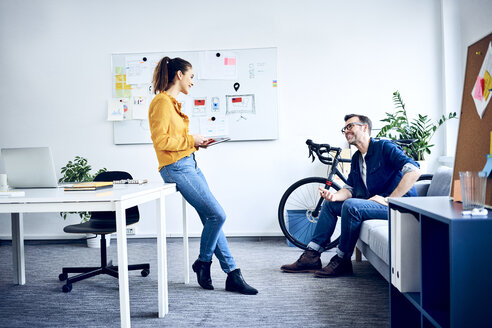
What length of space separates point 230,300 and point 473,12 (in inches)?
117

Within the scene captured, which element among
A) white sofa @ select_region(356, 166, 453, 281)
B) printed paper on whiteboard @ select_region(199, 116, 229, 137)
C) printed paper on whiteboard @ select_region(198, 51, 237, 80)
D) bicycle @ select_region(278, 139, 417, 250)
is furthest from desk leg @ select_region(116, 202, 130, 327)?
printed paper on whiteboard @ select_region(198, 51, 237, 80)

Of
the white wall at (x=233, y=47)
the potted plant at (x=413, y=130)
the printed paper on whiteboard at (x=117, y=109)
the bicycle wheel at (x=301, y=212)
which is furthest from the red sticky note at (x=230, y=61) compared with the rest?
the potted plant at (x=413, y=130)

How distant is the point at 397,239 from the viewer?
145 centimetres

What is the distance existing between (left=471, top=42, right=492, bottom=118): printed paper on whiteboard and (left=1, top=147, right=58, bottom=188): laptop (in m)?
1.79

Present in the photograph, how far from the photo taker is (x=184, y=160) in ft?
7.55

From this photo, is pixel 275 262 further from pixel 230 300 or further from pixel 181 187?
pixel 181 187

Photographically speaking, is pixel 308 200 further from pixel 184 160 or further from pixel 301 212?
pixel 184 160

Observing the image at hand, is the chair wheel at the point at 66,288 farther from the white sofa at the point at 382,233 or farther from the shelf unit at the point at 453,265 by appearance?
the shelf unit at the point at 453,265

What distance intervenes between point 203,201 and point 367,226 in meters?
0.92

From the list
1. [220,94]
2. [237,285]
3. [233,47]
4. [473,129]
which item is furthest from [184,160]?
[233,47]

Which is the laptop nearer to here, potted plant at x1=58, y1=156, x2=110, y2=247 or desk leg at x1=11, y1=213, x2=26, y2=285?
desk leg at x1=11, y1=213, x2=26, y2=285

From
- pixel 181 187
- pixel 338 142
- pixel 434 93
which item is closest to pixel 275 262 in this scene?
pixel 181 187

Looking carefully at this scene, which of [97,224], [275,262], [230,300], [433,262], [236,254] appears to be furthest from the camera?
[236,254]

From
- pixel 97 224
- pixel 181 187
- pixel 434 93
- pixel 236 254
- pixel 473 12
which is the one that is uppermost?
pixel 473 12
